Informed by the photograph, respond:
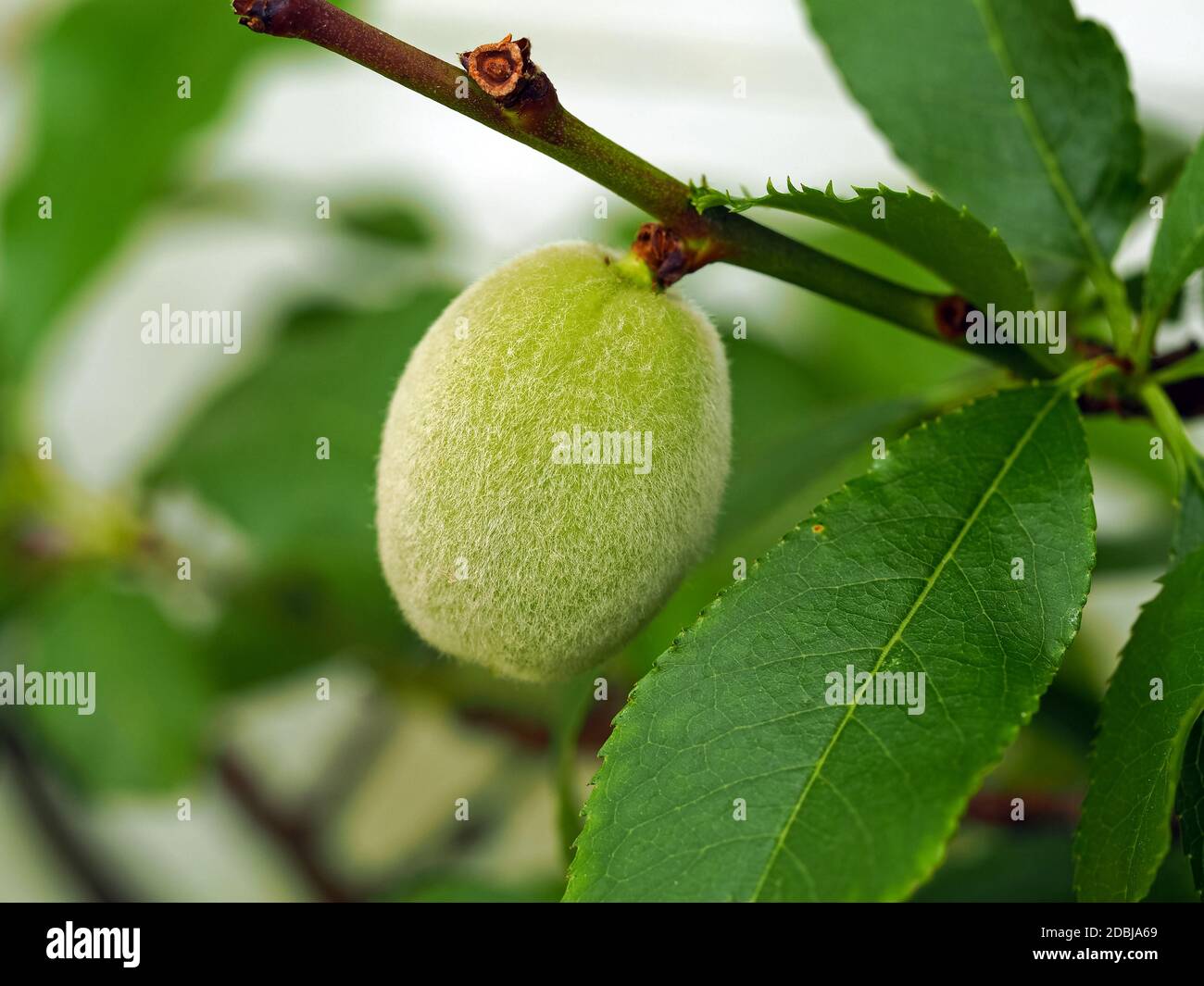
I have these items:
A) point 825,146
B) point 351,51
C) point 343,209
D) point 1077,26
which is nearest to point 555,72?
point 825,146

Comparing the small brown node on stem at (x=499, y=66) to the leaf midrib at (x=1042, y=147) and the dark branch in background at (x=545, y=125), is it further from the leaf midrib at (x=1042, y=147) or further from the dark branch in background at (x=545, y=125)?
the leaf midrib at (x=1042, y=147)

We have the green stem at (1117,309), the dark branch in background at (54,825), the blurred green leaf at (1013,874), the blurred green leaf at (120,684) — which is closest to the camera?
the green stem at (1117,309)

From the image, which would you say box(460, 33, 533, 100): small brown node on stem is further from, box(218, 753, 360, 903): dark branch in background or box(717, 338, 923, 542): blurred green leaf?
box(218, 753, 360, 903): dark branch in background

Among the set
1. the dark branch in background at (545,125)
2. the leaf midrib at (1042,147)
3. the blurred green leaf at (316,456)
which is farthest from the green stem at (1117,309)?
the blurred green leaf at (316,456)

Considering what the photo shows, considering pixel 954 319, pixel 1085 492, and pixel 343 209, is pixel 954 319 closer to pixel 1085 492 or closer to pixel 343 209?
pixel 1085 492

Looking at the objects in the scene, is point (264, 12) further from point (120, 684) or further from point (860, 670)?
point (120, 684)

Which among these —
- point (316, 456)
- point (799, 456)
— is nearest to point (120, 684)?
point (316, 456)
